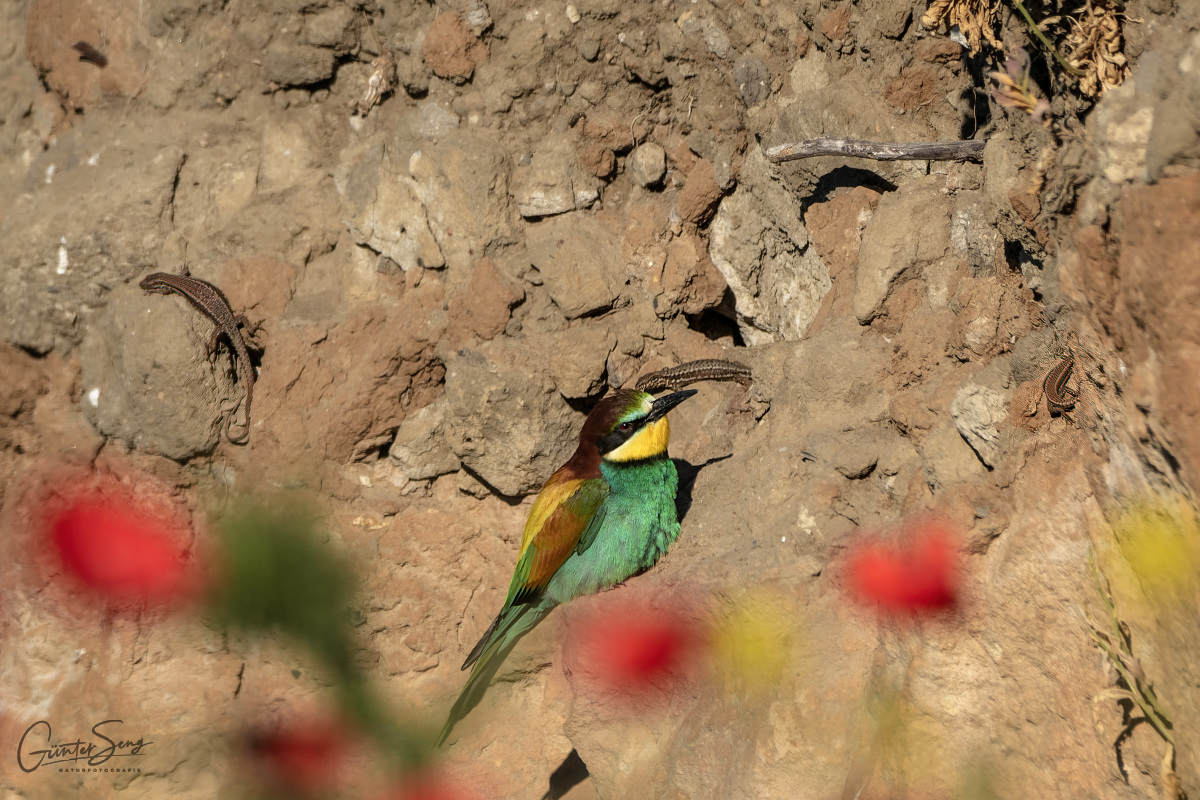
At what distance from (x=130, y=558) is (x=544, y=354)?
6.36 ft

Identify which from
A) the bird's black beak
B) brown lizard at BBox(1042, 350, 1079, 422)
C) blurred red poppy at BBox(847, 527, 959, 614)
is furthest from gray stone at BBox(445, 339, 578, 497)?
brown lizard at BBox(1042, 350, 1079, 422)

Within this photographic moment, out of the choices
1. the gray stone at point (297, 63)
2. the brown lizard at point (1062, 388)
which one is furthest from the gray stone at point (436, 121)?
the brown lizard at point (1062, 388)

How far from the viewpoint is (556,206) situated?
3.77 meters

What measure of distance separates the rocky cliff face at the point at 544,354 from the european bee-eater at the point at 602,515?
0.14 meters

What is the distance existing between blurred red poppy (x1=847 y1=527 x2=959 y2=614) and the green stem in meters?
1.20

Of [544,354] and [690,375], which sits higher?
[544,354]

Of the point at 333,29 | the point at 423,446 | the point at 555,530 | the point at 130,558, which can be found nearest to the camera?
the point at 555,530

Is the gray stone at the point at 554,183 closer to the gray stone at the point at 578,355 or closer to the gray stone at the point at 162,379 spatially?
the gray stone at the point at 578,355

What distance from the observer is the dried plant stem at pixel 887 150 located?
2939 mm

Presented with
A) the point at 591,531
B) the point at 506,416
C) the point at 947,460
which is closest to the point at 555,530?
the point at 591,531

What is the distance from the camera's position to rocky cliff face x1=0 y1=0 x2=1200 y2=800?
2.71m

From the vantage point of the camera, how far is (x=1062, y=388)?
7.95 feet

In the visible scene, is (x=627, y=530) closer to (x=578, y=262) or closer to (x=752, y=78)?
(x=578, y=262)

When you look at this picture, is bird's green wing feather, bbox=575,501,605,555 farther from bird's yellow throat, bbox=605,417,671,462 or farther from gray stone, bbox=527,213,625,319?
gray stone, bbox=527,213,625,319
